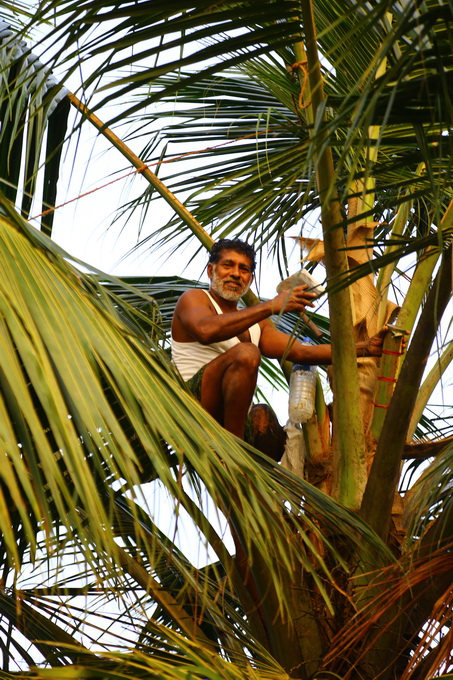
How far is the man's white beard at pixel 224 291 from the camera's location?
3.90 metres

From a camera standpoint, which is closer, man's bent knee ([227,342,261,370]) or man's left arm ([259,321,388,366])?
man's bent knee ([227,342,261,370])

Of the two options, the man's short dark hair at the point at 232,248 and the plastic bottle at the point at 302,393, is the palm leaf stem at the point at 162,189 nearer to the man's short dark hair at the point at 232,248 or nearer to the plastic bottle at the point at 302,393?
the man's short dark hair at the point at 232,248

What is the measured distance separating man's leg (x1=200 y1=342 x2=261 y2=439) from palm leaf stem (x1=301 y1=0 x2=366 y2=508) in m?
0.36

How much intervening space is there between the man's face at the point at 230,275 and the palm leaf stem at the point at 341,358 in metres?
1.00

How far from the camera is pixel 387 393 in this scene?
127 inches

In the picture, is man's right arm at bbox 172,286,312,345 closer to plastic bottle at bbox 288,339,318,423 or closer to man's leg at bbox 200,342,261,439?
man's leg at bbox 200,342,261,439

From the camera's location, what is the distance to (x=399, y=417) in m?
2.54

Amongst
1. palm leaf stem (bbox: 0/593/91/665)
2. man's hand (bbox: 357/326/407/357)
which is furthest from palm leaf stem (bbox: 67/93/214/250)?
palm leaf stem (bbox: 0/593/91/665)

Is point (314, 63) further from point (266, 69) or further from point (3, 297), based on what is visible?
point (266, 69)

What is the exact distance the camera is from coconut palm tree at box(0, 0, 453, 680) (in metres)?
1.61

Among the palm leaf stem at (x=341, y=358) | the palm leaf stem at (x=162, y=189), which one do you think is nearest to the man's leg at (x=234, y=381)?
the palm leaf stem at (x=341, y=358)

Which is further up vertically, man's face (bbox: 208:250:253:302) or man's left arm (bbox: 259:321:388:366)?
man's face (bbox: 208:250:253:302)

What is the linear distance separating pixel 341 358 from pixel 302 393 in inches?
24.2

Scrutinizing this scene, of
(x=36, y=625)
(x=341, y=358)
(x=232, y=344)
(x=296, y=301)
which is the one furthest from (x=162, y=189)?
(x=36, y=625)
